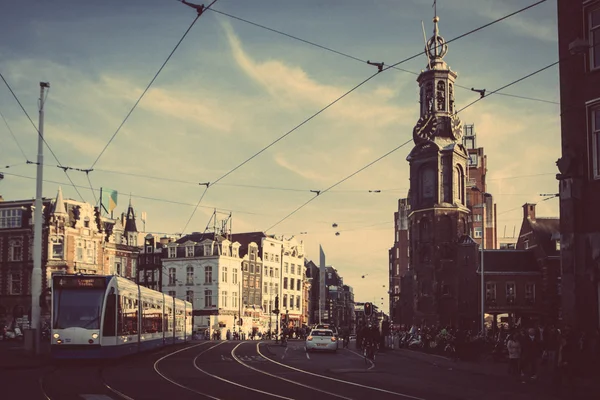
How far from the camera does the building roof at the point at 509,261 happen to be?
92.3m

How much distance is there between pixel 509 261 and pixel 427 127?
18.1 meters

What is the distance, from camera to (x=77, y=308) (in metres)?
30.1

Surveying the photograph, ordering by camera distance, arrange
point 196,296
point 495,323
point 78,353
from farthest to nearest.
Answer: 1. point 196,296
2. point 495,323
3. point 78,353

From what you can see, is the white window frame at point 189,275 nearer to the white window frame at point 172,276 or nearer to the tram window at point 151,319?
the white window frame at point 172,276

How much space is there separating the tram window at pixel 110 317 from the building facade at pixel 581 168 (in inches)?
645

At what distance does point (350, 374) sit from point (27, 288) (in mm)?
67709

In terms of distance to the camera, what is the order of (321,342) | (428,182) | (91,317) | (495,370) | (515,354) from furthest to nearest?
(428,182), (321,342), (495,370), (91,317), (515,354)

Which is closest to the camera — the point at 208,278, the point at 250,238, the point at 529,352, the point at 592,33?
the point at 592,33

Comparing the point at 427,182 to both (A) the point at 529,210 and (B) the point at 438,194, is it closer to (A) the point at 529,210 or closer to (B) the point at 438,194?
(B) the point at 438,194

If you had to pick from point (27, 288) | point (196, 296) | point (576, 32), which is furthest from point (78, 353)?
point (196, 296)

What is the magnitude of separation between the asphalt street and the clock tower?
62862 millimetres

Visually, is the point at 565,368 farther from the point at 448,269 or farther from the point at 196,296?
the point at 196,296

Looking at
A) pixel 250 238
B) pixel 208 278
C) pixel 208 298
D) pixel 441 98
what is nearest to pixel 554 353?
pixel 441 98

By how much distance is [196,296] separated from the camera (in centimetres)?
10919
